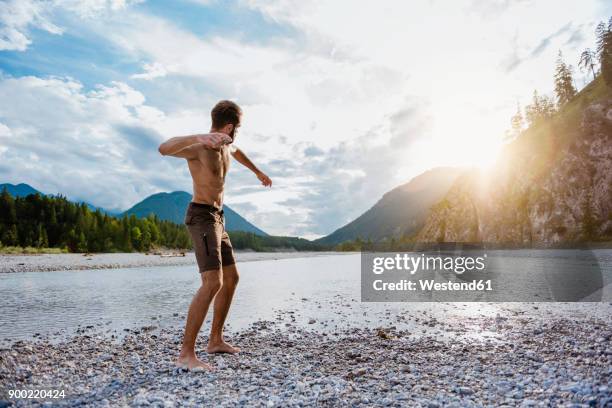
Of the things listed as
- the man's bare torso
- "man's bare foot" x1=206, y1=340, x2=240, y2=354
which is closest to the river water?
"man's bare foot" x1=206, y1=340, x2=240, y2=354

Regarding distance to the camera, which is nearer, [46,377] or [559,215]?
[46,377]

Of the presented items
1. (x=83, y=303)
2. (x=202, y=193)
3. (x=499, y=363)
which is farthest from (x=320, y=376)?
(x=83, y=303)

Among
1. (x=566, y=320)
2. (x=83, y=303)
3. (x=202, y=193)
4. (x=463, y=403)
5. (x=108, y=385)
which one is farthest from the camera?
(x=83, y=303)

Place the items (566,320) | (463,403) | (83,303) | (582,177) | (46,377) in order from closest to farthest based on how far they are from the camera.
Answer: (463,403), (46,377), (566,320), (83,303), (582,177)

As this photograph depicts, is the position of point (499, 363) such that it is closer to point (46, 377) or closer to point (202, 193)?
point (202, 193)

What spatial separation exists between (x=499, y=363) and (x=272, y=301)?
12.2 metres

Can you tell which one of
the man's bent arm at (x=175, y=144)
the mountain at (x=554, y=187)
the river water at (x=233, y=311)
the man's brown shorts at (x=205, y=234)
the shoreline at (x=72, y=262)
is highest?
the mountain at (x=554, y=187)

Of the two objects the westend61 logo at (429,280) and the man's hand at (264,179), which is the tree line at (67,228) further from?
the man's hand at (264,179)

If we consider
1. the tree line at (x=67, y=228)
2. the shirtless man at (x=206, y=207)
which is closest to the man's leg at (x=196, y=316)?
the shirtless man at (x=206, y=207)

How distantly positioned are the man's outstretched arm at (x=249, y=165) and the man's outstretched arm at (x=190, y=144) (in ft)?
4.63

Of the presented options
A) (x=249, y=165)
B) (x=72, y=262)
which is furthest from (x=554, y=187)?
(x=249, y=165)

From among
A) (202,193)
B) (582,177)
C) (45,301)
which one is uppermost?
(582,177)

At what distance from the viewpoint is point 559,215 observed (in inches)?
3169

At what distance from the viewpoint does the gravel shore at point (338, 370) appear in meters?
5.59
